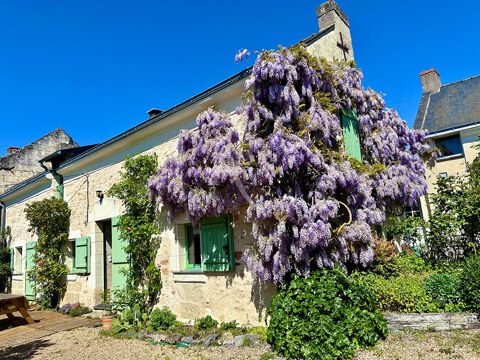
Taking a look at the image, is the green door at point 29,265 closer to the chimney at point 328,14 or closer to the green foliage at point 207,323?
the green foliage at point 207,323

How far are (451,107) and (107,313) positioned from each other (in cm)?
1246

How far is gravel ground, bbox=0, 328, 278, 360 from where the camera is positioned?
4215mm

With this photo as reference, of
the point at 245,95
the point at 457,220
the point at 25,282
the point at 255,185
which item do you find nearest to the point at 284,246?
the point at 255,185

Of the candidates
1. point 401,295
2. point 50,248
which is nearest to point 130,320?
point 50,248

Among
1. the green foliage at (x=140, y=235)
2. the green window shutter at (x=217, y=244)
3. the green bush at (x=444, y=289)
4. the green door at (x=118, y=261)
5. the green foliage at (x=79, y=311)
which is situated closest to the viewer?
the green bush at (x=444, y=289)

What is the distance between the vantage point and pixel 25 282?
10.4 meters

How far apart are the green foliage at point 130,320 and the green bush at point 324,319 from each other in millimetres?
2803

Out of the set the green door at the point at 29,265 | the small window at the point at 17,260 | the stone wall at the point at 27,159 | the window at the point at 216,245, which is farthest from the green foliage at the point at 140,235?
the stone wall at the point at 27,159

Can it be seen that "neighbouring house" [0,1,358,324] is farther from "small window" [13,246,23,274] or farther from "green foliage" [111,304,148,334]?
"small window" [13,246,23,274]

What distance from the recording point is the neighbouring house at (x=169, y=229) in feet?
17.5

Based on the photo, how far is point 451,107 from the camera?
11898mm

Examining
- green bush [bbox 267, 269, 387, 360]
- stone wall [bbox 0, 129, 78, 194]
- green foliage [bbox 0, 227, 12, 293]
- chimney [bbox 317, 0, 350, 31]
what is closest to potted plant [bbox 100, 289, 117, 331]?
green bush [bbox 267, 269, 387, 360]

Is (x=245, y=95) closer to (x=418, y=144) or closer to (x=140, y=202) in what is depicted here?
(x=140, y=202)

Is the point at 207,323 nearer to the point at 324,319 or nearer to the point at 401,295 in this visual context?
the point at 324,319
